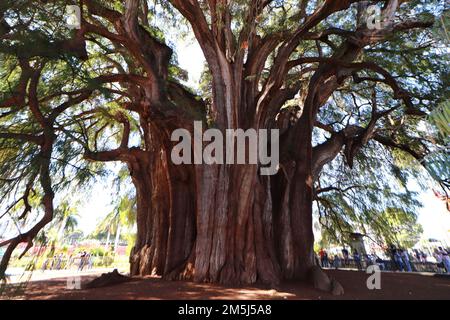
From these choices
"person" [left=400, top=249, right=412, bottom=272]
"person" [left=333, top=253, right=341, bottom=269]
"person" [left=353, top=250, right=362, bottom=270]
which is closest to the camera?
"person" [left=400, top=249, right=412, bottom=272]

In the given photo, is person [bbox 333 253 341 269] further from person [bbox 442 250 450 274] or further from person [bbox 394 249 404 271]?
person [bbox 442 250 450 274]

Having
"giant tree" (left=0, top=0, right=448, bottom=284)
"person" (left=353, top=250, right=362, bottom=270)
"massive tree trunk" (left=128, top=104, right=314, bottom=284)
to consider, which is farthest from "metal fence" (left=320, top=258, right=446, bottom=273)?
"massive tree trunk" (left=128, top=104, right=314, bottom=284)

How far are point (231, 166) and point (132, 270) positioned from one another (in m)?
3.45

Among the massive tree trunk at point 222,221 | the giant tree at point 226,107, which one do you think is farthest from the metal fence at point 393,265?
the massive tree trunk at point 222,221

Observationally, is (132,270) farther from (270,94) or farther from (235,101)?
(270,94)

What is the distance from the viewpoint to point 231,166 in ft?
17.0

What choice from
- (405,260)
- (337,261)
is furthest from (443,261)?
(337,261)

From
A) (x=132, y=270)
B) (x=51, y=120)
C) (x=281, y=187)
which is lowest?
(x=132, y=270)

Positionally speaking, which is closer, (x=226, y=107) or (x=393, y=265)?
(x=226, y=107)

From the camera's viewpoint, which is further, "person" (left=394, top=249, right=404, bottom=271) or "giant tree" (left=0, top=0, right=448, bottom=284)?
"person" (left=394, top=249, right=404, bottom=271)

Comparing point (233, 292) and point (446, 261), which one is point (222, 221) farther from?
point (446, 261)
